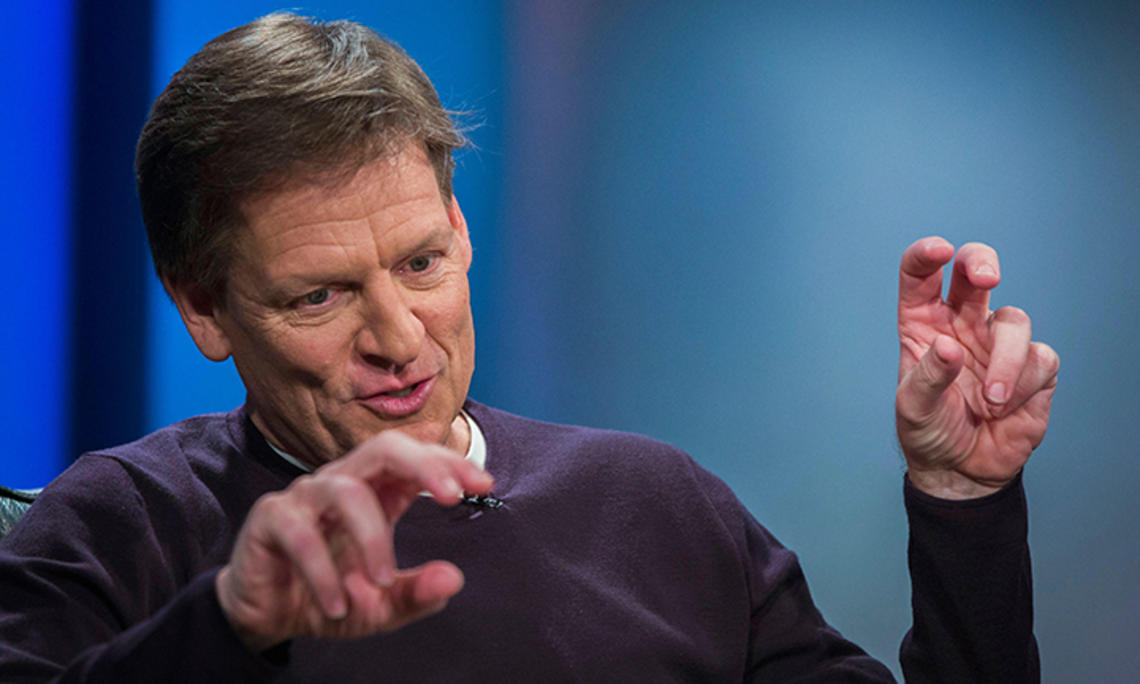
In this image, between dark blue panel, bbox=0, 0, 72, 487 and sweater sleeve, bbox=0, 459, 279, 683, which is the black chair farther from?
dark blue panel, bbox=0, 0, 72, 487

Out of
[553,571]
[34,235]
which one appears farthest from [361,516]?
[34,235]

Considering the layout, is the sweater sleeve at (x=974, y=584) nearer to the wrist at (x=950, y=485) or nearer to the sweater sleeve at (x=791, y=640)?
the wrist at (x=950, y=485)

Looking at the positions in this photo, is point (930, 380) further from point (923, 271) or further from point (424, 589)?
point (424, 589)

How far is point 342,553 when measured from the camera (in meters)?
0.75

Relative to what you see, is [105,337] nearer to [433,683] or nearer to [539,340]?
[539,340]

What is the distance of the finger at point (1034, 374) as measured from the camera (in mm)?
1163

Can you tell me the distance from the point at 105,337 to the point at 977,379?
1616 mm

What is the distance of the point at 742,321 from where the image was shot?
2244mm

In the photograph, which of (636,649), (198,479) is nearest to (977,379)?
(636,649)

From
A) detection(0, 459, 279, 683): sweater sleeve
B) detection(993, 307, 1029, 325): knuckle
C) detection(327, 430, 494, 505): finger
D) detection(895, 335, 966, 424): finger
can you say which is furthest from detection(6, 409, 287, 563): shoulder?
detection(993, 307, 1029, 325): knuckle

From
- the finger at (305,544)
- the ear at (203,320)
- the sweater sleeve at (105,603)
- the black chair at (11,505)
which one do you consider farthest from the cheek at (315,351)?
the finger at (305,544)

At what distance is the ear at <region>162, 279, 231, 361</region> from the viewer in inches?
52.0

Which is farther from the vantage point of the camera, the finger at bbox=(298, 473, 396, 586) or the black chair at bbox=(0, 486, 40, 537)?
the black chair at bbox=(0, 486, 40, 537)

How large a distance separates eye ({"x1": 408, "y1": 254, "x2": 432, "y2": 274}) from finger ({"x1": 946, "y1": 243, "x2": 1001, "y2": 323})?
577 mm
